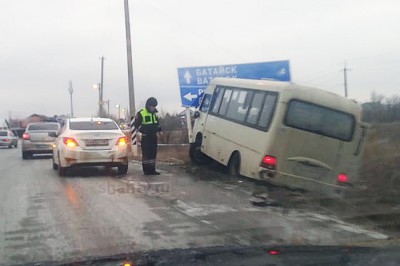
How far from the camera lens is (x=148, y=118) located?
14820 mm

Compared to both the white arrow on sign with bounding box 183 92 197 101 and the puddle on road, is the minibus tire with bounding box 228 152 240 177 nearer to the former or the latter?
the puddle on road

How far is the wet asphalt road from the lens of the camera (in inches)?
264

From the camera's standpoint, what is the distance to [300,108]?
12055mm

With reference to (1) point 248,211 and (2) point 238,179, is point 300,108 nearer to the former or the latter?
(2) point 238,179

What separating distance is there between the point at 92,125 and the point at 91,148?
3.42 ft

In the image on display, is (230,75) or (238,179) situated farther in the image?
(230,75)

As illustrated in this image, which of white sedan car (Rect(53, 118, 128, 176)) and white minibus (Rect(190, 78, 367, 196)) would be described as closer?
white minibus (Rect(190, 78, 367, 196))

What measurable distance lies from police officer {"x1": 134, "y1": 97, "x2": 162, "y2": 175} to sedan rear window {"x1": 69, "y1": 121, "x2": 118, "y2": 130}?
0.90 metres

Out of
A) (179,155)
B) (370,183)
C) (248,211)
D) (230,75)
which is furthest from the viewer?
(230,75)

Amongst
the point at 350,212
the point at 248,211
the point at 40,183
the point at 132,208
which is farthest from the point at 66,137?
the point at 350,212

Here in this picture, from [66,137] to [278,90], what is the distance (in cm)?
584

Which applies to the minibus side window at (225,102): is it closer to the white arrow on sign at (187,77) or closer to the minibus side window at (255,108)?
the minibus side window at (255,108)

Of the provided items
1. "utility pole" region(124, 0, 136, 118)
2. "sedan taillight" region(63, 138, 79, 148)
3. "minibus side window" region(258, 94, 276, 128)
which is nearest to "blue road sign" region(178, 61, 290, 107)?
"utility pole" region(124, 0, 136, 118)

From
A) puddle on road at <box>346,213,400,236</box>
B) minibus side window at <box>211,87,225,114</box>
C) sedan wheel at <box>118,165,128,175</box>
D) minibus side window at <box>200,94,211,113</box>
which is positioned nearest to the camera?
puddle on road at <box>346,213,400,236</box>
